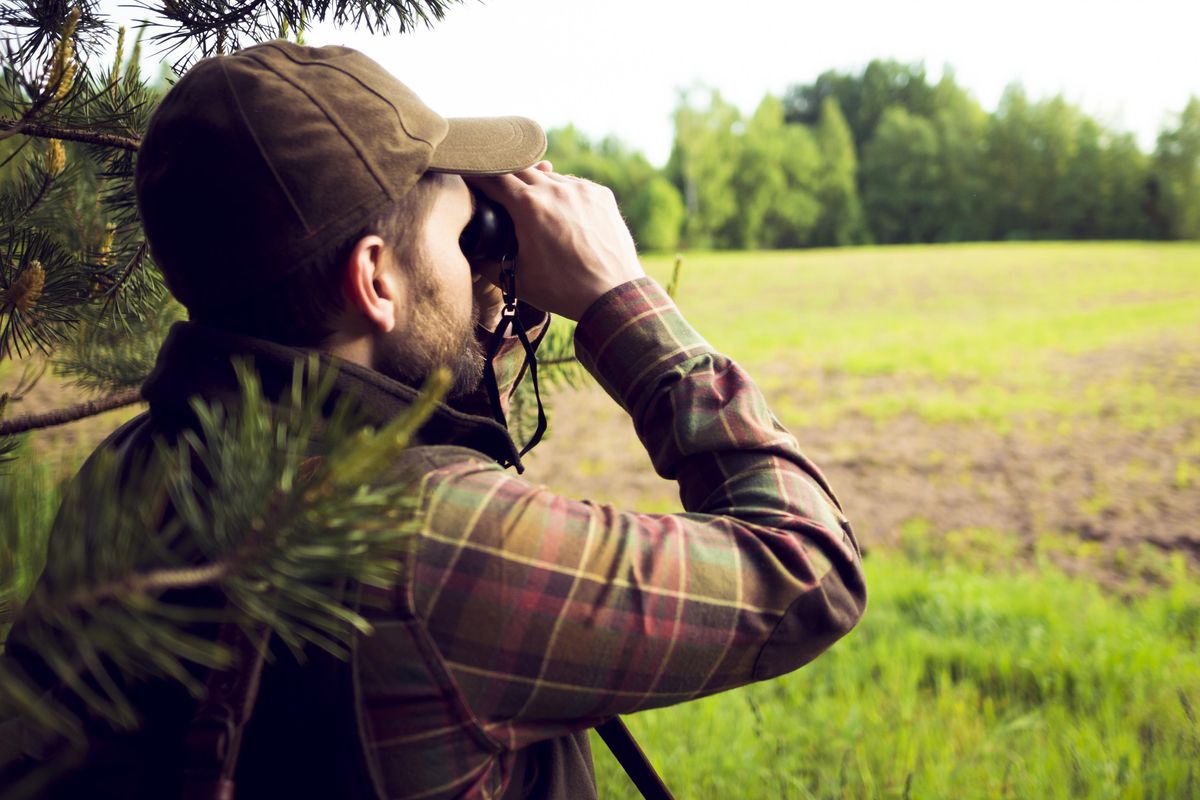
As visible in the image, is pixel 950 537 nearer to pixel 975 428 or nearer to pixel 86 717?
pixel 975 428

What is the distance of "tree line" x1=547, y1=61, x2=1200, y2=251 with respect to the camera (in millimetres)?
43312

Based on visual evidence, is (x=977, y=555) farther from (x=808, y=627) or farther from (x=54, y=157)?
(x=54, y=157)

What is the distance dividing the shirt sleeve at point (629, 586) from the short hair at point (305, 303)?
270mm

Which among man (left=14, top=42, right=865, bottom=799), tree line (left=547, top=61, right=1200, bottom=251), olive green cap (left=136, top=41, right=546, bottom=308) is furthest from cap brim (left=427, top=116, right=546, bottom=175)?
tree line (left=547, top=61, right=1200, bottom=251)

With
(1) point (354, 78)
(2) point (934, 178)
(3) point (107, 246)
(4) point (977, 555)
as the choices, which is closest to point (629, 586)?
(1) point (354, 78)

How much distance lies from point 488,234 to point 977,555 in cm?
465

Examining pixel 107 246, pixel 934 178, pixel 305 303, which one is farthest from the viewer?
pixel 934 178

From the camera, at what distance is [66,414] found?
154 centimetres

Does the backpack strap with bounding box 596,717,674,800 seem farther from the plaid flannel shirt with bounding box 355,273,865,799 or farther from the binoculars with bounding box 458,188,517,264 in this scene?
the binoculars with bounding box 458,188,517,264

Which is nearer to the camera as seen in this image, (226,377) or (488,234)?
(226,377)

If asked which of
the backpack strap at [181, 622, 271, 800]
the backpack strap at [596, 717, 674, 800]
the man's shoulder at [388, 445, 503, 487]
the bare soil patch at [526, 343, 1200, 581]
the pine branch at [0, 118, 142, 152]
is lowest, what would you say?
the bare soil patch at [526, 343, 1200, 581]

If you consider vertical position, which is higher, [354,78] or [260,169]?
[354,78]

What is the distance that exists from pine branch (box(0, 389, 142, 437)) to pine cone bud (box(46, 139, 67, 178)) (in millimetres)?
419

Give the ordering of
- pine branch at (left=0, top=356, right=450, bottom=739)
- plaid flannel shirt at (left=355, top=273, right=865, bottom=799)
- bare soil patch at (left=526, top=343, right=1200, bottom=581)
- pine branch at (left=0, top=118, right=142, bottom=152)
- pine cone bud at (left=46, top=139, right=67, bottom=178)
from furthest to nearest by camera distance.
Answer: bare soil patch at (left=526, top=343, right=1200, bottom=581) < pine cone bud at (left=46, top=139, right=67, bottom=178) < pine branch at (left=0, top=118, right=142, bottom=152) < plaid flannel shirt at (left=355, top=273, right=865, bottom=799) < pine branch at (left=0, top=356, right=450, bottom=739)
